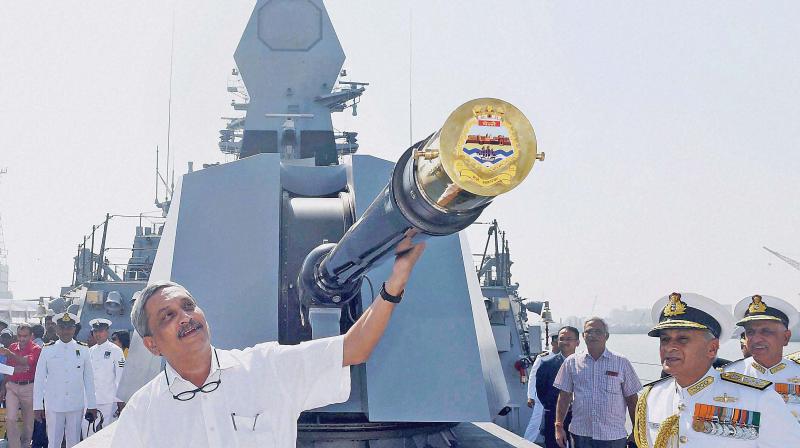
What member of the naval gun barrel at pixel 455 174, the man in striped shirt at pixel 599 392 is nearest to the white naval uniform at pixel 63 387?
the man in striped shirt at pixel 599 392

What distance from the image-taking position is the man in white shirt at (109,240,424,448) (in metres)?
2.06

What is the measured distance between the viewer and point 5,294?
5106 centimetres

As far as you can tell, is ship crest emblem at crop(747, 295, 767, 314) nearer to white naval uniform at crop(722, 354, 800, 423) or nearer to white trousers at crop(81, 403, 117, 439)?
white naval uniform at crop(722, 354, 800, 423)

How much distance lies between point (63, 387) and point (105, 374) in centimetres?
60

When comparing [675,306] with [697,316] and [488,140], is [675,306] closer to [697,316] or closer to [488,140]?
[697,316]

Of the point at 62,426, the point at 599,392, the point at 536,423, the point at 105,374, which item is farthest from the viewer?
the point at 105,374

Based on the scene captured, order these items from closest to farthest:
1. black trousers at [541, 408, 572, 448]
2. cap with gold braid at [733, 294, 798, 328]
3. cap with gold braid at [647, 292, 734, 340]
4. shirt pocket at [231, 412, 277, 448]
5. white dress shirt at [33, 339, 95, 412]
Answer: shirt pocket at [231, 412, 277, 448]
cap with gold braid at [647, 292, 734, 340]
cap with gold braid at [733, 294, 798, 328]
black trousers at [541, 408, 572, 448]
white dress shirt at [33, 339, 95, 412]

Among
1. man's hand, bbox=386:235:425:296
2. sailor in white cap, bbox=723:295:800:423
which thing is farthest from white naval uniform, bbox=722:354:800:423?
man's hand, bbox=386:235:425:296

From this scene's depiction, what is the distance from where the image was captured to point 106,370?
764cm

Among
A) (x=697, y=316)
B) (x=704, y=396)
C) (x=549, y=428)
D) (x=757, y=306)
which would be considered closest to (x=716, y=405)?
(x=704, y=396)

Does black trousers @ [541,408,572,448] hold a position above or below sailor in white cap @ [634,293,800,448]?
below

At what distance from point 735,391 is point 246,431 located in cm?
147

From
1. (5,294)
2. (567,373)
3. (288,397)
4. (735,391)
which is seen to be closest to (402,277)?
(288,397)

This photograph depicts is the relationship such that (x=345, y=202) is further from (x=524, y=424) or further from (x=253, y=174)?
(x=524, y=424)
